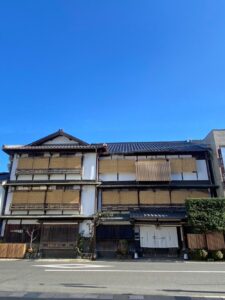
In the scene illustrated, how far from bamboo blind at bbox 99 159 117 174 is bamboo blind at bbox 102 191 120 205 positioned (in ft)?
6.43

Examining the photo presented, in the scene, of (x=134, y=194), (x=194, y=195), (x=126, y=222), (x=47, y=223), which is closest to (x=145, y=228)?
(x=126, y=222)

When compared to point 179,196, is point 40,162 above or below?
above

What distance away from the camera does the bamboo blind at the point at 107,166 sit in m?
23.4

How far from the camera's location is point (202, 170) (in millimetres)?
23094

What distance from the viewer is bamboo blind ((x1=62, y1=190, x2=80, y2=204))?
21750mm

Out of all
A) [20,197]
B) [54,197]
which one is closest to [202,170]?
[54,197]

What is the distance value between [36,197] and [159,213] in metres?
10.2

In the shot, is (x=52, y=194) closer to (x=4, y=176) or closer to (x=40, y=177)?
(x=40, y=177)

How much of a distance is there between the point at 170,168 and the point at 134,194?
389 centimetres

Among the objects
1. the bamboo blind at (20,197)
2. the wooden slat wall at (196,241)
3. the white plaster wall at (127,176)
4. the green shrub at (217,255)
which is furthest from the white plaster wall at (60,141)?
the green shrub at (217,255)

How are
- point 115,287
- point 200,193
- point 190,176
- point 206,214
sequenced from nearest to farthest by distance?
point 115,287 < point 206,214 < point 200,193 < point 190,176

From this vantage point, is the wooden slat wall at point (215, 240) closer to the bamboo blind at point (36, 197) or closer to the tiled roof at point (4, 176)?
the bamboo blind at point (36, 197)

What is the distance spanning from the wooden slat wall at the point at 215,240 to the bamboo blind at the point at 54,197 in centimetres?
1169

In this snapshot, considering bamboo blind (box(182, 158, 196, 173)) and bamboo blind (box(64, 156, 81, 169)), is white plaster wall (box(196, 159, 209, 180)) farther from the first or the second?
bamboo blind (box(64, 156, 81, 169))
